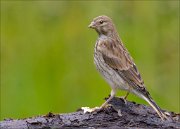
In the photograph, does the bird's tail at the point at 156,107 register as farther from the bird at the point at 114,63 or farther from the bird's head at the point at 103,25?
the bird's head at the point at 103,25

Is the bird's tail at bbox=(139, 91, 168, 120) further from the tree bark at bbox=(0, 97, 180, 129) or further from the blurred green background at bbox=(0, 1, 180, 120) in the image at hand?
the blurred green background at bbox=(0, 1, 180, 120)

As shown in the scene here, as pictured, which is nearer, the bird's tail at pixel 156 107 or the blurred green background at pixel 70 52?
the bird's tail at pixel 156 107

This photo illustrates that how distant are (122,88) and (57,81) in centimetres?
227

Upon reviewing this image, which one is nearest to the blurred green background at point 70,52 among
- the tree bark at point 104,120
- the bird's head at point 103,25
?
the bird's head at point 103,25

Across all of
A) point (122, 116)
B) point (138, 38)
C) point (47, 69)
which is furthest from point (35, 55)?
point (122, 116)

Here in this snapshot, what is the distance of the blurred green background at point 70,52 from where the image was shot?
37.5 ft

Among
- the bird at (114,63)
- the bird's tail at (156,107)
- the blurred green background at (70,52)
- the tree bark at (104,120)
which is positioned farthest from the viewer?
the blurred green background at (70,52)

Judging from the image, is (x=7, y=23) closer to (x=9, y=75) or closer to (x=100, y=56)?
(x=9, y=75)

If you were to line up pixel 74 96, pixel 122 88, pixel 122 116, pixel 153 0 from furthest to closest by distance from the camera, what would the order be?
pixel 153 0
pixel 74 96
pixel 122 88
pixel 122 116

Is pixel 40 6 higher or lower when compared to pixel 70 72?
higher

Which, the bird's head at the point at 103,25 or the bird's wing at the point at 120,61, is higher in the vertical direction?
the bird's head at the point at 103,25

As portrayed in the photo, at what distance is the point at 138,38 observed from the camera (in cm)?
1187

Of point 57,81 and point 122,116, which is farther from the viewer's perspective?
point 57,81

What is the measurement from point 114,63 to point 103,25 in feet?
1.23
